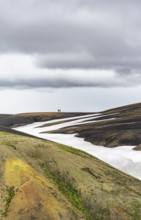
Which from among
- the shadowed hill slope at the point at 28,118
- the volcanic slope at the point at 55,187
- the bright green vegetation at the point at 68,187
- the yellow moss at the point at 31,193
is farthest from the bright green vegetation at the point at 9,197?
the shadowed hill slope at the point at 28,118

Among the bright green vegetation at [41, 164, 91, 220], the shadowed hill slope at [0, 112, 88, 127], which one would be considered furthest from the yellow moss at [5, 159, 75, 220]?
the shadowed hill slope at [0, 112, 88, 127]

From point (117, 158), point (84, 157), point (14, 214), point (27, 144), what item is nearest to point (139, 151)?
point (117, 158)

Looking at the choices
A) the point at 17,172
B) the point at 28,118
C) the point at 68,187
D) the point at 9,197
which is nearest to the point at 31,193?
the point at 9,197

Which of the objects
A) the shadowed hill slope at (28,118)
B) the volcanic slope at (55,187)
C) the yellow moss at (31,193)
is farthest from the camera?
the shadowed hill slope at (28,118)

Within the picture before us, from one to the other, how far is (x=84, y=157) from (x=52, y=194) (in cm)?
852

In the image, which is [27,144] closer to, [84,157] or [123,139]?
[84,157]

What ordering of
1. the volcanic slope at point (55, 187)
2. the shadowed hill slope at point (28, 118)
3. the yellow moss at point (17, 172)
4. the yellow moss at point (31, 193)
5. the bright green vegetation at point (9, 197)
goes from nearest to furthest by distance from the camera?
the bright green vegetation at point (9, 197)
the yellow moss at point (31, 193)
the volcanic slope at point (55, 187)
the yellow moss at point (17, 172)
the shadowed hill slope at point (28, 118)

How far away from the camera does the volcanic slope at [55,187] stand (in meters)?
27.6

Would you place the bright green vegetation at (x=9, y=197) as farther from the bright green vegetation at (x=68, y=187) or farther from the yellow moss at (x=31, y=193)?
the bright green vegetation at (x=68, y=187)

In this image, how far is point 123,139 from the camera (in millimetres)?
89062

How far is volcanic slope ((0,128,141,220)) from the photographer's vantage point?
27.6m

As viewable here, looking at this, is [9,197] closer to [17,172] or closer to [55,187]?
[17,172]

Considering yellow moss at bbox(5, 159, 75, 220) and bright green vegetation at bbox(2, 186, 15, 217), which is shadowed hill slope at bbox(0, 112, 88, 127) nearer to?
yellow moss at bbox(5, 159, 75, 220)

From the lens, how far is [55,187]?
2966 cm
